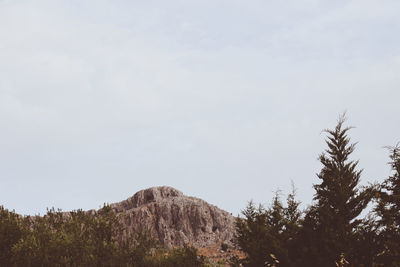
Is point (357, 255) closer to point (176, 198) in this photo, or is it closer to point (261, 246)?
point (261, 246)

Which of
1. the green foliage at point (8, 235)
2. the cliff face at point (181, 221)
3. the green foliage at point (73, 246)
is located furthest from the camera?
the cliff face at point (181, 221)

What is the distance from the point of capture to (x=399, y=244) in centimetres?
2745

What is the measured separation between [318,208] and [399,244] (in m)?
13.8

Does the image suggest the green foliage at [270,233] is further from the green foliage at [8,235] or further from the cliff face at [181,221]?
the cliff face at [181,221]

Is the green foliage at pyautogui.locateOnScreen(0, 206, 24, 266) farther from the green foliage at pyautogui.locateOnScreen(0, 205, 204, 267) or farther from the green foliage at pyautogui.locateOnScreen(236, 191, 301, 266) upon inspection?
the green foliage at pyautogui.locateOnScreen(236, 191, 301, 266)

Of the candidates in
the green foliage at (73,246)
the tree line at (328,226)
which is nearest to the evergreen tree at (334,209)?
the tree line at (328,226)

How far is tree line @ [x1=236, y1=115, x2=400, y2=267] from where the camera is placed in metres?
35.7

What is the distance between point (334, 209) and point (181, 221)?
69877mm

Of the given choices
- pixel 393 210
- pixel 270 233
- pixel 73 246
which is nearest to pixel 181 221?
pixel 270 233

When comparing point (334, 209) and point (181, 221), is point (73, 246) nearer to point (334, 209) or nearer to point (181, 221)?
point (334, 209)

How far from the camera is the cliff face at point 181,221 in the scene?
105562 millimetres

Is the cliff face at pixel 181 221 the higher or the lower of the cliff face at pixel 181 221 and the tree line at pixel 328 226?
the higher

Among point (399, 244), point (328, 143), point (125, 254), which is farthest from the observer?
point (328, 143)

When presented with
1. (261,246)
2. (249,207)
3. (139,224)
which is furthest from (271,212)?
(139,224)
